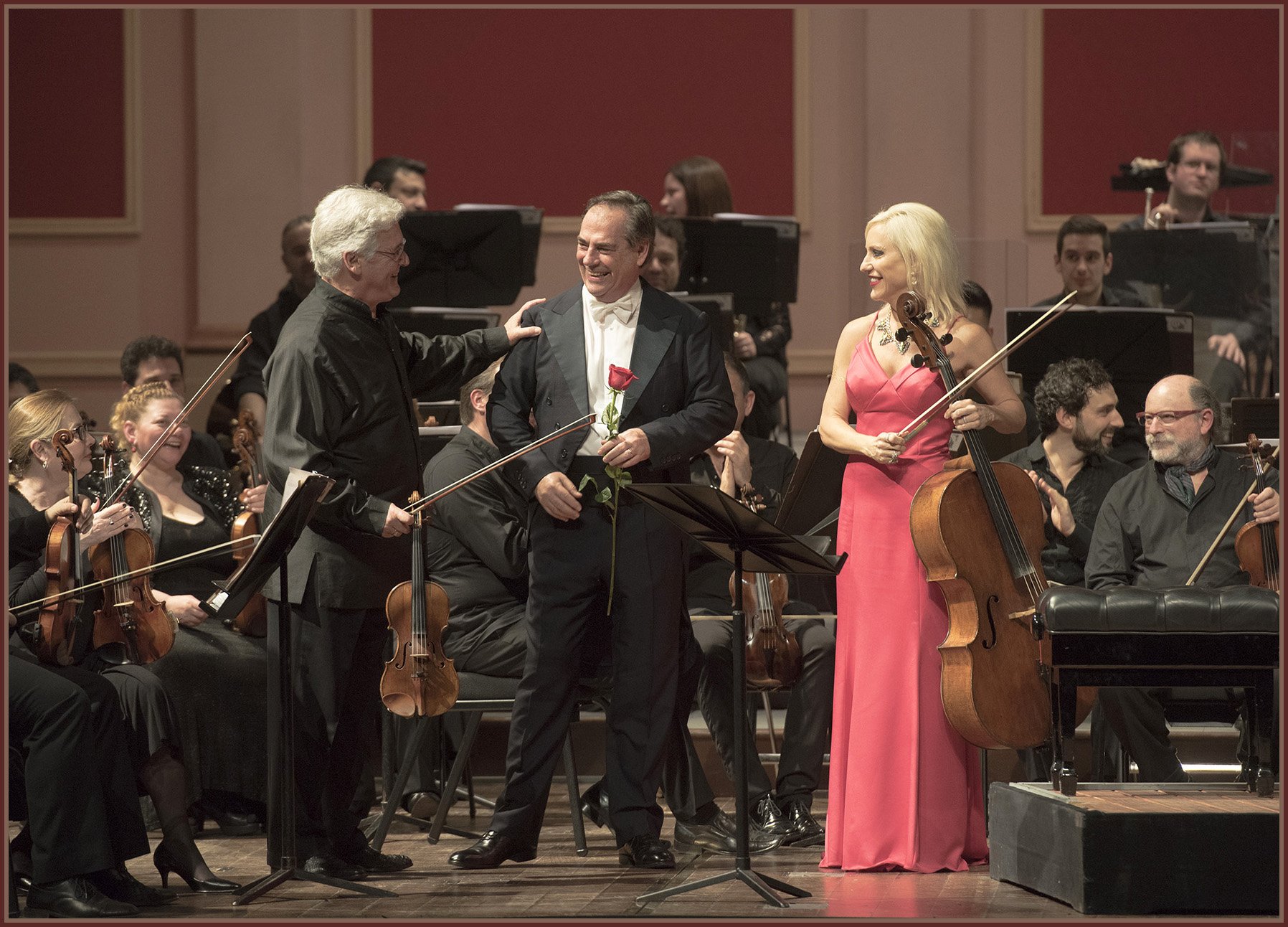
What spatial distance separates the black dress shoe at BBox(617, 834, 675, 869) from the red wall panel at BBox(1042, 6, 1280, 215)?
4861mm

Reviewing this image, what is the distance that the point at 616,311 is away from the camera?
399 centimetres

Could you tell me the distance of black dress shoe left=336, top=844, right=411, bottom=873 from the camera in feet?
12.8

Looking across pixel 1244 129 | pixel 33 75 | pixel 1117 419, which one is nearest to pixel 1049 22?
pixel 1244 129

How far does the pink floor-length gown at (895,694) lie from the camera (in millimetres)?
3957

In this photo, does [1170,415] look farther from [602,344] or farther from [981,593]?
[602,344]

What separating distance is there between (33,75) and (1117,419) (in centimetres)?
522

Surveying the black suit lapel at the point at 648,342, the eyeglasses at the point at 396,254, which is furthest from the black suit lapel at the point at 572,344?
the eyeglasses at the point at 396,254

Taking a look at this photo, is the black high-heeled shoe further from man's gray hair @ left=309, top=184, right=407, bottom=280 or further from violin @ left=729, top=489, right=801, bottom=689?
violin @ left=729, top=489, right=801, bottom=689

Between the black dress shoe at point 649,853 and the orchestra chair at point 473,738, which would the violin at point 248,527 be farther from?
the black dress shoe at point 649,853

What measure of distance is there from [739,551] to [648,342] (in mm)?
695

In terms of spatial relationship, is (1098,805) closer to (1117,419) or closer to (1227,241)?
(1117,419)

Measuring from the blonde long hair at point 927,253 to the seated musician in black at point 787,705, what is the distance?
66 cm

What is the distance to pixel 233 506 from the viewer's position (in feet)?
16.6

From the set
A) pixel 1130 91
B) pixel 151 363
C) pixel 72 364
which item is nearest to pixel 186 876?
pixel 151 363
